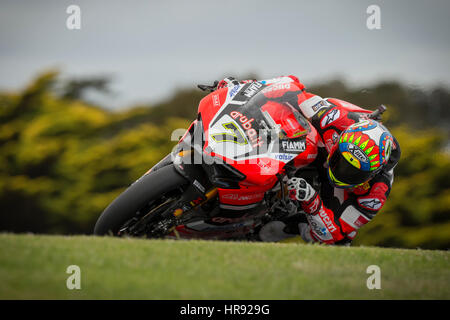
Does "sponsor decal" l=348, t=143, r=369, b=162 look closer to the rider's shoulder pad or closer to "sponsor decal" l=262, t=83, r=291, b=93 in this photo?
the rider's shoulder pad

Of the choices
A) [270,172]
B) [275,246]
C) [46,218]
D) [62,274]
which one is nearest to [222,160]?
[270,172]

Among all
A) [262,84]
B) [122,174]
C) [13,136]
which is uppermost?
[262,84]

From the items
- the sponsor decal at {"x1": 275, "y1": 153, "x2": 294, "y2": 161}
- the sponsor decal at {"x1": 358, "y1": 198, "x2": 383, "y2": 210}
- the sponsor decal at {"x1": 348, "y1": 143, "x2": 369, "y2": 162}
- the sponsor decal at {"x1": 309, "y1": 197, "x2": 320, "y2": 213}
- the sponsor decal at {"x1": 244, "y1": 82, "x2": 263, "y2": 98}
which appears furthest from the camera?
the sponsor decal at {"x1": 358, "y1": 198, "x2": 383, "y2": 210}

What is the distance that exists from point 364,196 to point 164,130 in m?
4.14

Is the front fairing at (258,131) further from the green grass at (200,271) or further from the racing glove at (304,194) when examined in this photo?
the green grass at (200,271)

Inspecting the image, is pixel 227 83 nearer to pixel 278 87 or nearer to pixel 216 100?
pixel 216 100

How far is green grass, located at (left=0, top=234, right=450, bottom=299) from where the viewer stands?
3.16 metres

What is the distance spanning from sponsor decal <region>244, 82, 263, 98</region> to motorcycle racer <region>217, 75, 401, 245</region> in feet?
0.35

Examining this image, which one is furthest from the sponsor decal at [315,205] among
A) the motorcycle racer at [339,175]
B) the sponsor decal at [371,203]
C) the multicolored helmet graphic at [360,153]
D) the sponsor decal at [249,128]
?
the sponsor decal at [249,128]

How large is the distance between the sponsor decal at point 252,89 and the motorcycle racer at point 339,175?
0.11 m

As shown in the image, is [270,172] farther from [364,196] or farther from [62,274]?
[62,274]

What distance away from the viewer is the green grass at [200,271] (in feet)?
10.4

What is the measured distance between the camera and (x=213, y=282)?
10.9 feet

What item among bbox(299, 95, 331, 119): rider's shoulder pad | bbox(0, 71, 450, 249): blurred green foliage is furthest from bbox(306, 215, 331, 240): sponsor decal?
bbox(0, 71, 450, 249): blurred green foliage
